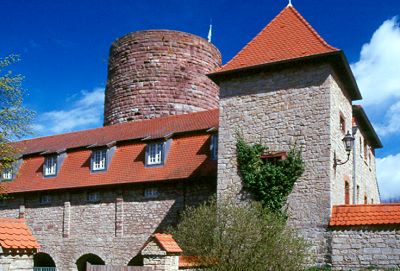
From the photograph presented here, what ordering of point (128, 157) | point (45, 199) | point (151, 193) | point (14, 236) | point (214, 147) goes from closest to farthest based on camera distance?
Answer: point (14, 236) → point (214, 147) → point (151, 193) → point (128, 157) → point (45, 199)

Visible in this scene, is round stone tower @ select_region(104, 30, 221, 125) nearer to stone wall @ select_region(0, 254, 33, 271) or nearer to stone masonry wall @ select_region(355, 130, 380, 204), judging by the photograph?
stone masonry wall @ select_region(355, 130, 380, 204)

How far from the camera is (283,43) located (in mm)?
18891

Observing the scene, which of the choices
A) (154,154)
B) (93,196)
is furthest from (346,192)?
(93,196)

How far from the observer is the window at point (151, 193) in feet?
73.0

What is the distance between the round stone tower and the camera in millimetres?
29328

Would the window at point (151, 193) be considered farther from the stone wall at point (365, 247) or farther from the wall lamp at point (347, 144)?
the stone wall at point (365, 247)

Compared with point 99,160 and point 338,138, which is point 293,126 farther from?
point 99,160

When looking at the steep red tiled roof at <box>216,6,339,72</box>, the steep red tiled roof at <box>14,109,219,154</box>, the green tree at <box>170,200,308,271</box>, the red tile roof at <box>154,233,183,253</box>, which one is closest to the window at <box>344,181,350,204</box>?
the green tree at <box>170,200,308,271</box>

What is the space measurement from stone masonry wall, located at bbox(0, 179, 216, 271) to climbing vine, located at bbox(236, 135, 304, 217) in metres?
3.00

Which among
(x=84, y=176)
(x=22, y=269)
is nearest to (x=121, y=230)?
(x=84, y=176)

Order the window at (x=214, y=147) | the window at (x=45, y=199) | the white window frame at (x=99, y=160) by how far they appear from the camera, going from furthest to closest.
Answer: the window at (x=45, y=199) < the white window frame at (x=99, y=160) < the window at (x=214, y=147)

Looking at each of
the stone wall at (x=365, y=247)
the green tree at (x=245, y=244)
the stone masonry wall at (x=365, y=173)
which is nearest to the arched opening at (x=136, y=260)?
the green tree at (x=245, y=244)

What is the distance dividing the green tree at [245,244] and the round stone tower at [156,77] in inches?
556

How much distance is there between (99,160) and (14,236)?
585 inches
